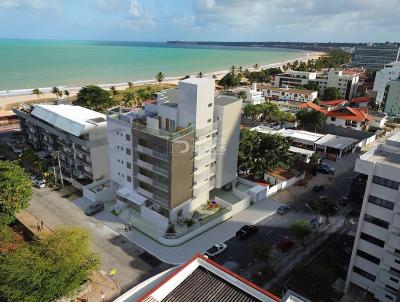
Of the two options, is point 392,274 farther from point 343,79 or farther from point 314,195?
point 343,79

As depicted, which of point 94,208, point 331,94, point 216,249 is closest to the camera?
point 216,249

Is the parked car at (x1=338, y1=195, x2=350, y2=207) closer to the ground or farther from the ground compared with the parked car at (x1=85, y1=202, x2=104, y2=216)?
farther from the ground

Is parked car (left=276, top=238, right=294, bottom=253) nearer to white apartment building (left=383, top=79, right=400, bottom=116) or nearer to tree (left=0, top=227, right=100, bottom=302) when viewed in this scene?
tree (left=0, top=227, right=100, bottom=302)

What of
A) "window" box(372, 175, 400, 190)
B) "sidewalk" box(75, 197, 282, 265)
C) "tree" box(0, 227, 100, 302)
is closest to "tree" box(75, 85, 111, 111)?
"sidewalk" box(75, 197, 282, 265)

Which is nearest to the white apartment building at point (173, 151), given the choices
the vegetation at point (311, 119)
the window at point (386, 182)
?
the window at point (386, 182)

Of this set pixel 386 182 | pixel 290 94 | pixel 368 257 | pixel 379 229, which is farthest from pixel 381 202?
pixel 290 94

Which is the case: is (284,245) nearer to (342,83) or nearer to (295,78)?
(342,83)

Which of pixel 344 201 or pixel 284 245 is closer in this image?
pixel 284 245

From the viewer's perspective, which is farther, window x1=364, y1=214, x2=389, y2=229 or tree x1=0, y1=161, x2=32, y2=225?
tree x1=0, y1=161, x2=32, y2=225
